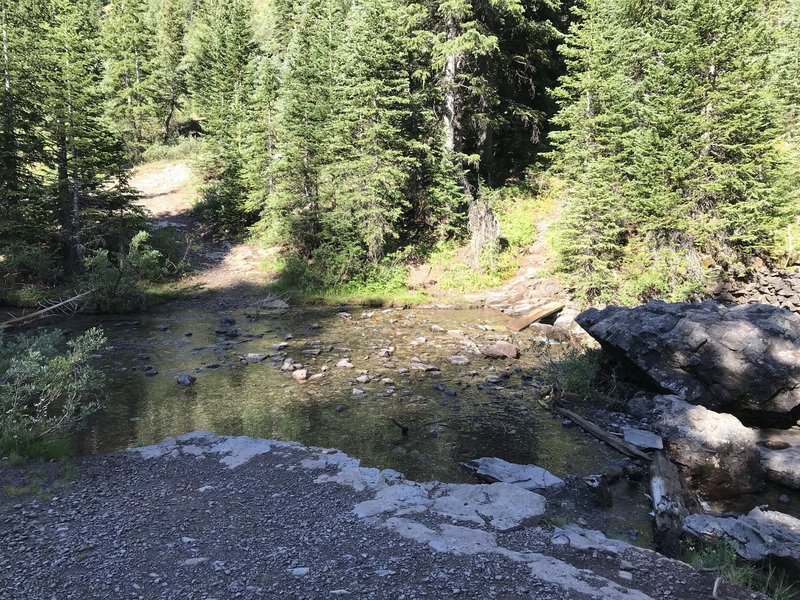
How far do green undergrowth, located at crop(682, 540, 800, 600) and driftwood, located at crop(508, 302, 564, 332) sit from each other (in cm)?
1252

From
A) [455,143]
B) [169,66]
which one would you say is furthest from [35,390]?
[169,66]

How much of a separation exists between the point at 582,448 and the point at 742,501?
260 centimetres

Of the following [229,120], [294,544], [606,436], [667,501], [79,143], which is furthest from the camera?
[229,120]

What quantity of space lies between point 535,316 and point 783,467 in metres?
10.6

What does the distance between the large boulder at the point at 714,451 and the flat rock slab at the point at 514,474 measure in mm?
2718

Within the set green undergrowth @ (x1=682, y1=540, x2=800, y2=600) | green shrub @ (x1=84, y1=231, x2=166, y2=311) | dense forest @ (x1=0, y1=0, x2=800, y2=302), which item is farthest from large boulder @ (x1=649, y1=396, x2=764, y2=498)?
green shrub @ (x1=84, y1=231, x2=166, y2=311)

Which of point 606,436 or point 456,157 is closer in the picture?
point 606,436

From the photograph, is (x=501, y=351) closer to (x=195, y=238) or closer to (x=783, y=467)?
(x=783, y=467)

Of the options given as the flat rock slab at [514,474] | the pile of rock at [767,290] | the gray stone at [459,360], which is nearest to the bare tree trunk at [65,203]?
the gray stone at [459,360]

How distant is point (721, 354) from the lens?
10.7m

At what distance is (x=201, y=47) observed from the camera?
49250 mm

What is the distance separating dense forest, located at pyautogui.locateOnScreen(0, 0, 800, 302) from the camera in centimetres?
1678

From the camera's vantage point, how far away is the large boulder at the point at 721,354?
33.6 feet

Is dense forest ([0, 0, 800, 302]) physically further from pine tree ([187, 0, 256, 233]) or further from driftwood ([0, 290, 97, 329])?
driftwood ([0, 290, 97, 329])
